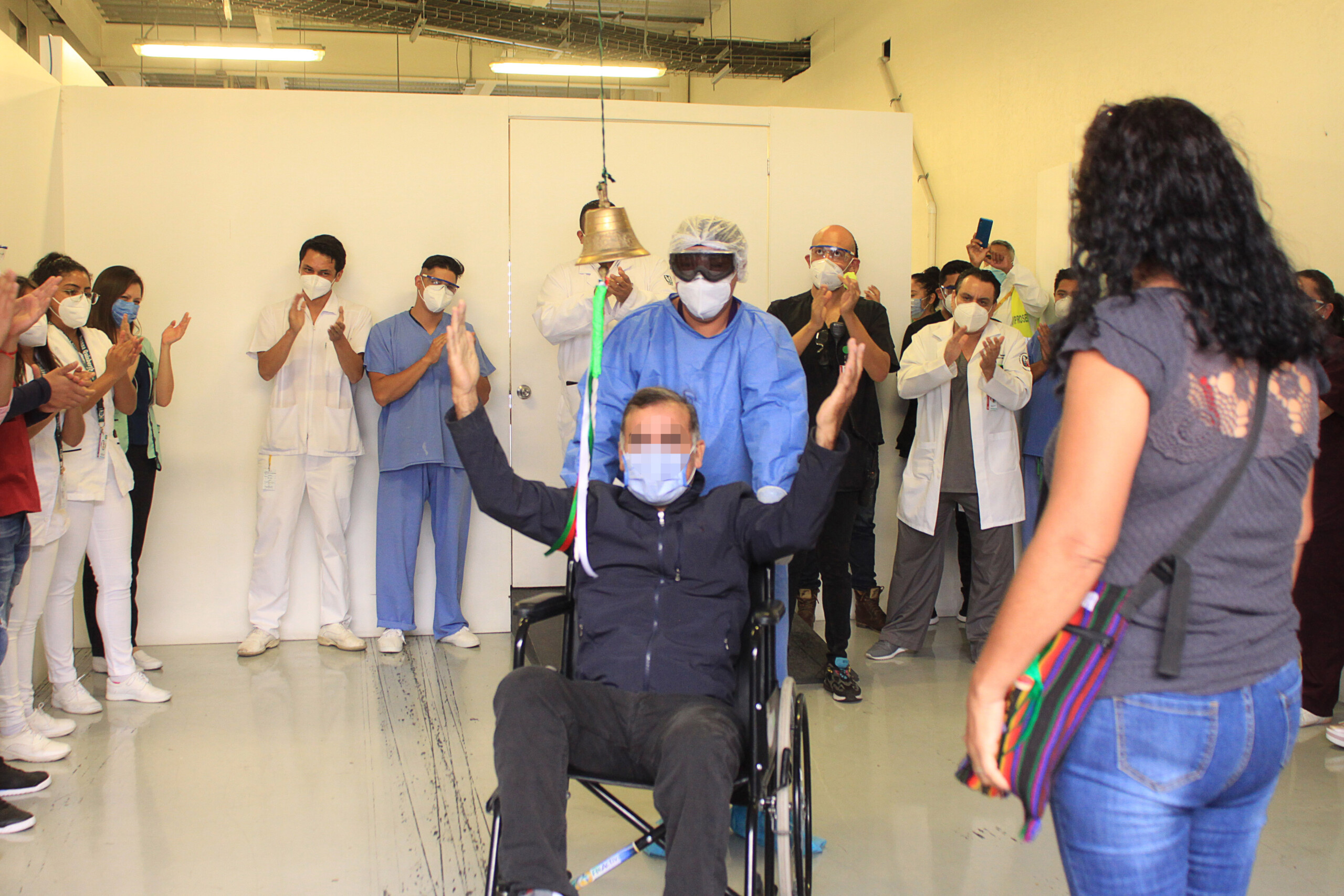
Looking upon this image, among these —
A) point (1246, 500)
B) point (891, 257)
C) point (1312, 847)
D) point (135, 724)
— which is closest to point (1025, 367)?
point (891, 257)

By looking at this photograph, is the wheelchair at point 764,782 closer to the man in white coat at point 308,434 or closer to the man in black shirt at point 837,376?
the man in black shirt at point 837,376

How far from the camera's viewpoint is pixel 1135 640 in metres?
1.15

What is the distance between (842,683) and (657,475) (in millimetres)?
1816

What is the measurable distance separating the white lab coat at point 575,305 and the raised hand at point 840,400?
2.07 meters

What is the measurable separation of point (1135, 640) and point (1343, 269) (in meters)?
3.37

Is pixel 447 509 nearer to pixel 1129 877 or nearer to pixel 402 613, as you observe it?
pixel 402 613

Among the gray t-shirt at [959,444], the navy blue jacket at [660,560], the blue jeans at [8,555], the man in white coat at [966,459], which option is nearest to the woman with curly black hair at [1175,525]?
the navy blue jacket at [660,560]

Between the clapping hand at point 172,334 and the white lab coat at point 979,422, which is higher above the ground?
the clapping hand at point 172,334

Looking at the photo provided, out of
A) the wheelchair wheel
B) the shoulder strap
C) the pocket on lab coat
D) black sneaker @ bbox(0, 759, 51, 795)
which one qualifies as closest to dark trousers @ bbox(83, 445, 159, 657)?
black sneaker @ bbox(0, 759, 51, 795)

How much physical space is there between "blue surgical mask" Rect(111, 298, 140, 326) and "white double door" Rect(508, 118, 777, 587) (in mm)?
1512

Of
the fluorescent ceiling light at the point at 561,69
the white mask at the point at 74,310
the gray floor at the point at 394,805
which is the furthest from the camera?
the fluorescent ceiling light at the point at 561,69

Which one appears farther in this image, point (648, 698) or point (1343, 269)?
point (1343, 269)

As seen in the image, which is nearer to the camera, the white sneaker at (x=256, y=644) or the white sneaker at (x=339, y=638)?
the white sneaker at (x=256, y=644)

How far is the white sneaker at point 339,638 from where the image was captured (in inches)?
169
